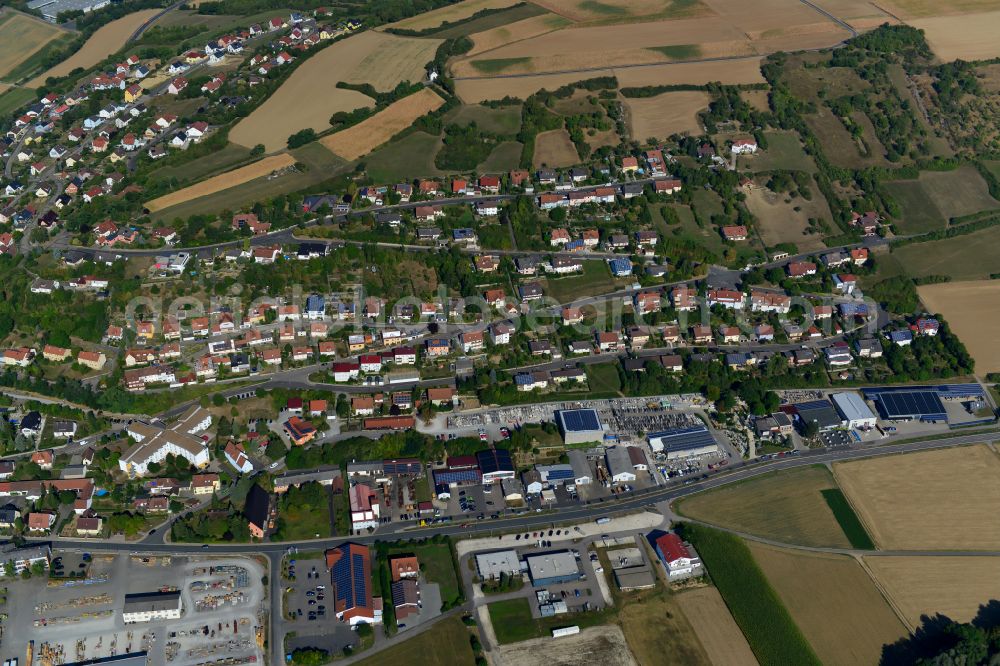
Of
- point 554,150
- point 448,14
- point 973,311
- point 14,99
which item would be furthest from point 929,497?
point 14,99

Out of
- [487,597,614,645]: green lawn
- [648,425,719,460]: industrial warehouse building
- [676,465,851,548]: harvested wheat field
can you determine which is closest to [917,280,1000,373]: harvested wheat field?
[676,465,851,548]: harvested wheat field

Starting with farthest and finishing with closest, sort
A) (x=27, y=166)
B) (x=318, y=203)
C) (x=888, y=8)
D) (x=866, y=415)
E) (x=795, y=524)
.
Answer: (x=888, y=8) < (x=27, y=166) < (x=318, y=203) < (x=866, y=415) < (x=795, y=524)

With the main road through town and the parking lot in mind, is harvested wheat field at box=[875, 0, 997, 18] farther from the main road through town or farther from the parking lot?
the parking lot

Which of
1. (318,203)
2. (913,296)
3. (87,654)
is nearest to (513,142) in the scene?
(318,203)

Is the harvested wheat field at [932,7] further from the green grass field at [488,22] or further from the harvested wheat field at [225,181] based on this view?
the harvested wheat field at [225,181]

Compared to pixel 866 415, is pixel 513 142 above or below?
above

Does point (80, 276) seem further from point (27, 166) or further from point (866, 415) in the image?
point (866, 415)

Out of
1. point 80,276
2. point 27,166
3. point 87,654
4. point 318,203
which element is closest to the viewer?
point 87,654
